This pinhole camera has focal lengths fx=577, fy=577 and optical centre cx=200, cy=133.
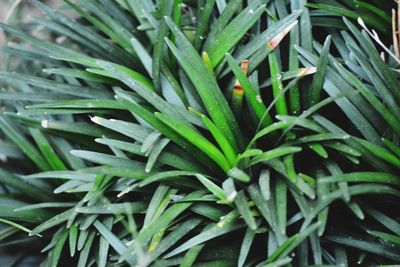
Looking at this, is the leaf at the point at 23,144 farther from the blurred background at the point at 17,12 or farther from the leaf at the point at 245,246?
the leaf at the point at 245,246

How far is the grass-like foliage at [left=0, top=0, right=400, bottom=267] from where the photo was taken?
1174 millimetres

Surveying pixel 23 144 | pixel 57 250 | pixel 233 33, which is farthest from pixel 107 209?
pixel 233 33

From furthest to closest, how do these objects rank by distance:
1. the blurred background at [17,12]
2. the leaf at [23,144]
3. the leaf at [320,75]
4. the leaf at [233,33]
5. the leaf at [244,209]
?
the blurred background at [17,12]
the leaf at [23,144]
the leaf at [233,33]
the leaf at [320,75]
the leaf at [244,209]

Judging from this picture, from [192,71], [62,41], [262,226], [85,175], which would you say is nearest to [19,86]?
[62,41]

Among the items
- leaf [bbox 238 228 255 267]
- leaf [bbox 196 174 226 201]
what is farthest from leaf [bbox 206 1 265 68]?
leaf [bbox 238 228 255 267]

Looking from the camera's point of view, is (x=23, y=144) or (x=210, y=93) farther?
(x=23, y=144)

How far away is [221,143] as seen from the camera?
1226 millimetres

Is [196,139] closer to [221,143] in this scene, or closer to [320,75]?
[221,143]

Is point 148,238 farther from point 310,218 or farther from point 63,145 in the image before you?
point 63,145

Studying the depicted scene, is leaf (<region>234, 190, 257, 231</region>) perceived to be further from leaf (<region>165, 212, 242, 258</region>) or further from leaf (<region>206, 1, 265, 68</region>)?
leaf (<region>206, 1, 265, 68</region>)

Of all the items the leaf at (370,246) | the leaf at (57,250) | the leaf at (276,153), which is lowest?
the leaf at (370,246)

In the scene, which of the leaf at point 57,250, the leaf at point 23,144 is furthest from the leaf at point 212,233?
the leaf at point 23,144

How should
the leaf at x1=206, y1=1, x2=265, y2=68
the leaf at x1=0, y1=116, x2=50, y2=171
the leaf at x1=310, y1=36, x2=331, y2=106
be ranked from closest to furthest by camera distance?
1. the leaf at x1=310, y1=36, x2=331, y2=106
2. the leaf at x1=206, y1=1, x2=265, y2=68
3. the leaf at x1=0, y1=116, x2=50, y2=171

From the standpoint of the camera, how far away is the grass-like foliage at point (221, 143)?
3.85 ft
